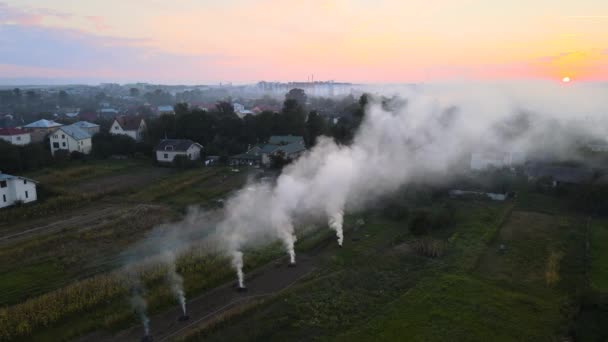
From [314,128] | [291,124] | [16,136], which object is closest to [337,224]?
[291,124]

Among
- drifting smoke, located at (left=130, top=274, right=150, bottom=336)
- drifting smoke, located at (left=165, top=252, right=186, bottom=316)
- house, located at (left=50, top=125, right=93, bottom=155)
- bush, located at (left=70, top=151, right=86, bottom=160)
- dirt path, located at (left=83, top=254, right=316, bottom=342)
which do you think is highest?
house, located at (left=50, top=125, right=93, bottom=155)

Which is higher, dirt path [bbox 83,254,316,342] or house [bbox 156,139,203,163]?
house [bbox 156,139,203,163]

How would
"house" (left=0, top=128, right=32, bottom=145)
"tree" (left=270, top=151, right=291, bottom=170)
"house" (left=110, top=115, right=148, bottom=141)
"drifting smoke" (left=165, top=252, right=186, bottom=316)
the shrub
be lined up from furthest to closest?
"house" (left=110, top=115, right=148, bottom=141) → "house" (left=0, top=128, right=32, bottom=145) → "tree" (left=270, top=151, right=291, bottom=170) → the shrub → "drifting smoke" (left=165, top=252, right=186, bottom=316)

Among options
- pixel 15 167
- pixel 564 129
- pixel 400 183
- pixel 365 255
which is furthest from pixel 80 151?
pixel 564 129

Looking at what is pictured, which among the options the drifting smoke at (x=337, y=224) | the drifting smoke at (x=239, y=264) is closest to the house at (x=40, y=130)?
the drifting smoke at (x=337, y=224)

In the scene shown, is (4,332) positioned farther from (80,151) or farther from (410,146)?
(80,151)

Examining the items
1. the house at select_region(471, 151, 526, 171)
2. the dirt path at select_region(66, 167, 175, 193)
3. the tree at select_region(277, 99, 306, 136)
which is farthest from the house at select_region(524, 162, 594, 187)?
the dirt path at select_region(66, 167, 175, 193)

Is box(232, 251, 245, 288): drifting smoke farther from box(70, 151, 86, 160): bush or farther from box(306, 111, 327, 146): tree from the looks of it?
box(306, 111, 327, 146): tree
